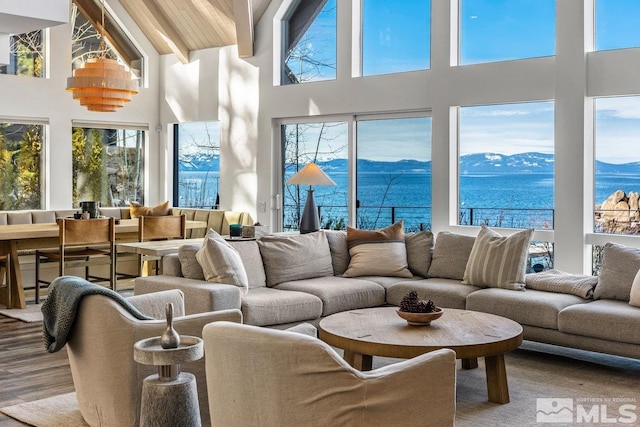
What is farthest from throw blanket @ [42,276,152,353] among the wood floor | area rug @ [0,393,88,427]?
the wood floor

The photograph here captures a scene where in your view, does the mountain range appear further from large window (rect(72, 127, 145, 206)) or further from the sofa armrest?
large window (rect(72, 127, 145, 206))

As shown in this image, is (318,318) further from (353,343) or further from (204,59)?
(204,59)

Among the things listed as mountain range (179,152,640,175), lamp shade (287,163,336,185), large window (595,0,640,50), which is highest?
large window (595,0,640,50)

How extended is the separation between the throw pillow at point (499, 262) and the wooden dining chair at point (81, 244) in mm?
3649

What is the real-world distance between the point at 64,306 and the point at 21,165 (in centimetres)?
617

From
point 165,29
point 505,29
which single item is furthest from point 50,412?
point 165,29

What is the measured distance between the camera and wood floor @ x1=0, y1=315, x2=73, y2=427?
14.3ft

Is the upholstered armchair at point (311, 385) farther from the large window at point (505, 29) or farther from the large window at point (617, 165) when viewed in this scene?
the large window at point (505, 29)

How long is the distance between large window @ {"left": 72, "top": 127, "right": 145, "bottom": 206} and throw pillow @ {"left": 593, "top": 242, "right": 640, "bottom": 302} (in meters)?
6.84

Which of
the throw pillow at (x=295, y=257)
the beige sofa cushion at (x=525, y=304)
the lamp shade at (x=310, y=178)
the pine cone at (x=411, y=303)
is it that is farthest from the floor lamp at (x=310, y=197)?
the pine cone at (x=411, y=303)

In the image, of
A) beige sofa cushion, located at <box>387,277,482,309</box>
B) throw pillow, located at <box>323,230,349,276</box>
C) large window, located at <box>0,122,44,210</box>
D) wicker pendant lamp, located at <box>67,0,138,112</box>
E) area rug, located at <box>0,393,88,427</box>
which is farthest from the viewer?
large window, located at <box>0,122,44,210</box>

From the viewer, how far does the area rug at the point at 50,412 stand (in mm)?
3855

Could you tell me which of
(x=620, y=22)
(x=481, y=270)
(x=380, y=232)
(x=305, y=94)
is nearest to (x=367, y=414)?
(x=481, y=270)

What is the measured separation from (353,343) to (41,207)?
6.53m
